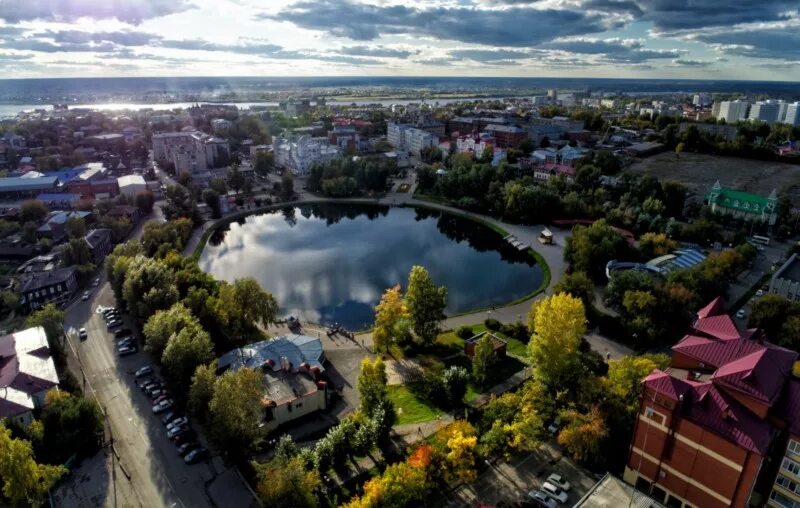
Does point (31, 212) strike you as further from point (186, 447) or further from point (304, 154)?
point (186, 447)

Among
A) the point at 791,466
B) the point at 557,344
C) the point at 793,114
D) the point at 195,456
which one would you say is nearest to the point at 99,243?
the point at 195,456

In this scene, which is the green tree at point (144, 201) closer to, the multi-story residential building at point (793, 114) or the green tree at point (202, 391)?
the green tree at point (202, 391)

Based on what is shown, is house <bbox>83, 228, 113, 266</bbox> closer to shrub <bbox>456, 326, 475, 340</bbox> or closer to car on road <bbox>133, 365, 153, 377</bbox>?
car on road <bbox>133, 365, 153, 377</bbox>

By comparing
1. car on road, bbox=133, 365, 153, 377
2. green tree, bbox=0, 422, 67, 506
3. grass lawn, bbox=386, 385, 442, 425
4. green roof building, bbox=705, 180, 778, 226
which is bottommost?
car on road, bbox=133, 365, 153, 377

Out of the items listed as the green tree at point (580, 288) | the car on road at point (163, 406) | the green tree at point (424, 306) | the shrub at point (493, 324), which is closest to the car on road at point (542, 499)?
the green tree at point (424, 306)

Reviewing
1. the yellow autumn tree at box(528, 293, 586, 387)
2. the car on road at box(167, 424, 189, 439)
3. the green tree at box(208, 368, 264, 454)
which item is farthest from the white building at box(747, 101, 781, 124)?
the car on road at box(167, 424, 189, 439)

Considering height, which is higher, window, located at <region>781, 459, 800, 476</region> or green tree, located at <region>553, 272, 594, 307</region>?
window, located at <region>781, 459, 800, 476</region>
